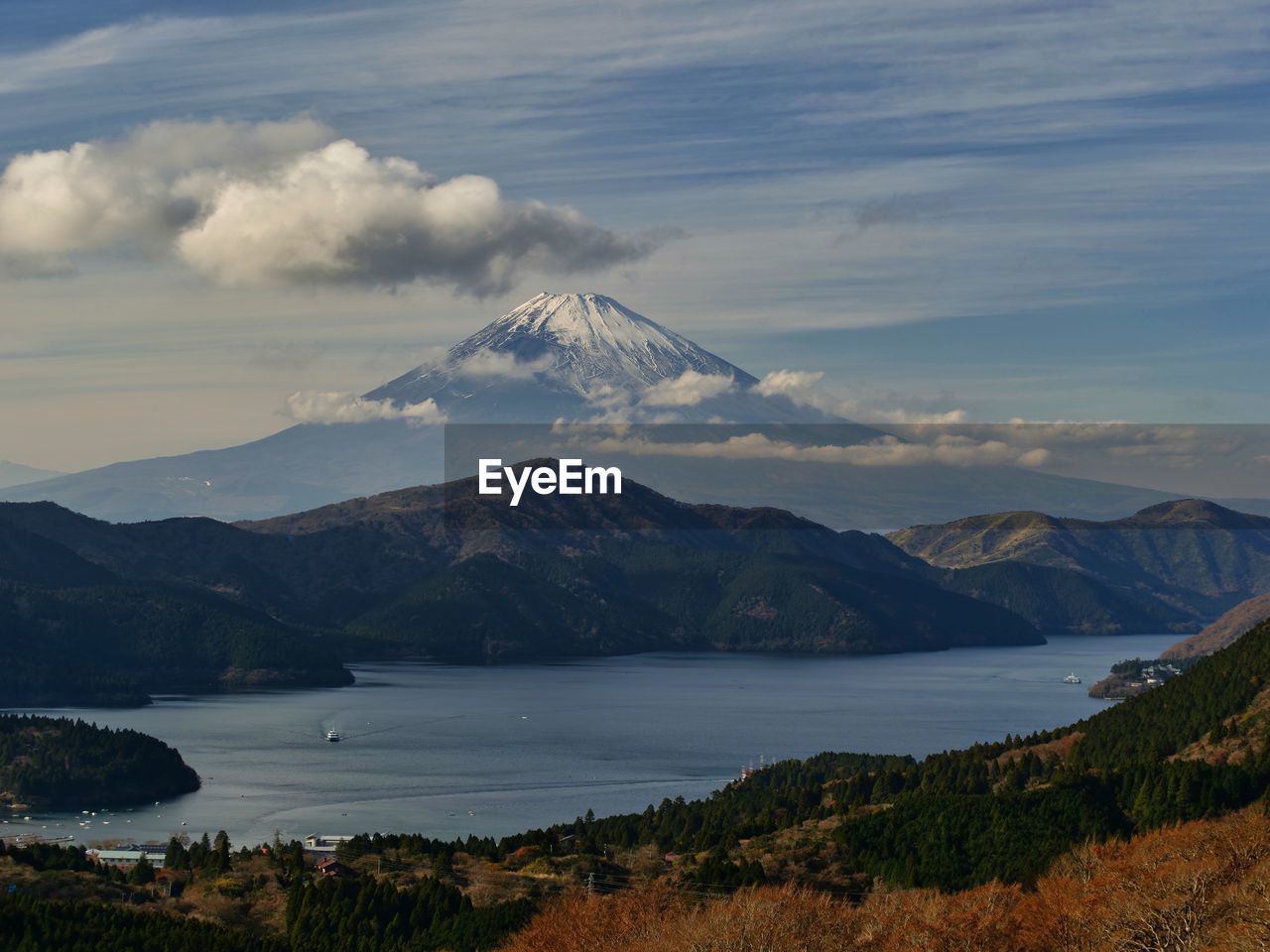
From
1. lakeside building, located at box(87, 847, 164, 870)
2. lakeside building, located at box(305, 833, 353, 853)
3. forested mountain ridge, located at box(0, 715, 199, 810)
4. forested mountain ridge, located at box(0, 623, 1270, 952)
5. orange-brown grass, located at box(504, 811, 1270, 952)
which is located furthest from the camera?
forested mountain ridge, located at box(0, 715, 199, 810)

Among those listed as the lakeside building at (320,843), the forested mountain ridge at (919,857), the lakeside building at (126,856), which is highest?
the forested mountain ridge at (919,857)

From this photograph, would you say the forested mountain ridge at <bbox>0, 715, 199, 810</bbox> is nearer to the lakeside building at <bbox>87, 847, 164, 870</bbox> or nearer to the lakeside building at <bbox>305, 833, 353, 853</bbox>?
the lakeside building at <bbox>87, 847, 164, 870</bbox>

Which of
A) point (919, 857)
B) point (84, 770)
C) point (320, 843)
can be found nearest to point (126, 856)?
point (320, 843)

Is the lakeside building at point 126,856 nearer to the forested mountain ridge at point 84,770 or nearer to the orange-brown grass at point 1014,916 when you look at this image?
the forested mountain ridge at point 84,770

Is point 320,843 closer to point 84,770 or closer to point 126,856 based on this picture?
point 126,856

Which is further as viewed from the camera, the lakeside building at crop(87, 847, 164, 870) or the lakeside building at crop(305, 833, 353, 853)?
the lakeside building at crop(305, 833, 353, 853)

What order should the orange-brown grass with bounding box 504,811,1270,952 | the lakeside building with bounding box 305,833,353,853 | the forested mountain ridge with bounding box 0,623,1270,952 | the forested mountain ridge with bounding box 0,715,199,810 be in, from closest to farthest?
the orange-brown grass with bounding box 504,811,1270,952, the forested mountain ridge with bounding box 0,623,1270,952, the lakeside building with bounding box 305,833,353,853, the forested mountain ridge with bounding box 0,715,199,810

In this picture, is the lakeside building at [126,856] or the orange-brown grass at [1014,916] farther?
the lakeside building at [126,856]

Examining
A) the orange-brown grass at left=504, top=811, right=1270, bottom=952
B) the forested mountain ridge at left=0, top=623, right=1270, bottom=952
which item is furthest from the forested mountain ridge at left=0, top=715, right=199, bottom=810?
the orange-brown grass at left=504, top=811, right=1270, bottom=952

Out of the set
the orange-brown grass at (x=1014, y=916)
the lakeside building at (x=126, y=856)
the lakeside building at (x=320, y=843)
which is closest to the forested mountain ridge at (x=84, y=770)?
the lakeside building at (x=126, y=856)
